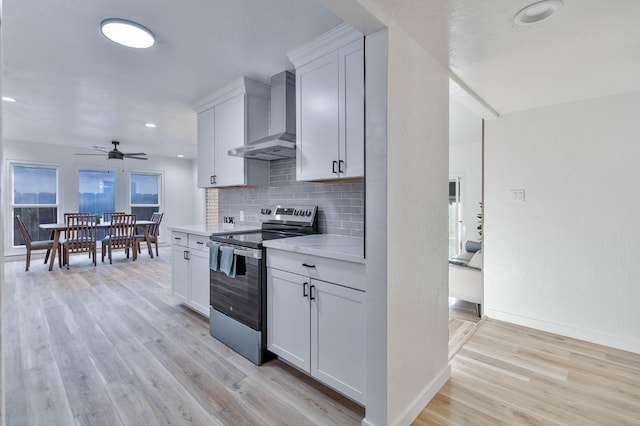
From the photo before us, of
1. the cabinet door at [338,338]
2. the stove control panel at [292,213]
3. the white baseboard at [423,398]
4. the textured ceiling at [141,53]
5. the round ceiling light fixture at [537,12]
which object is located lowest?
the white baseboard at [423,398]

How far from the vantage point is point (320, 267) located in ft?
6.55

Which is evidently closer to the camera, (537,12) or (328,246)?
(537,12)

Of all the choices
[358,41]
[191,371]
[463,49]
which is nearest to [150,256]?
[191,371]

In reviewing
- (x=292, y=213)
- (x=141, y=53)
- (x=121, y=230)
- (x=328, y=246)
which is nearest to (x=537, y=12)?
(x=328, y=246)

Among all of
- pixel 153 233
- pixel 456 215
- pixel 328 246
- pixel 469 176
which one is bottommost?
pixel 153 233

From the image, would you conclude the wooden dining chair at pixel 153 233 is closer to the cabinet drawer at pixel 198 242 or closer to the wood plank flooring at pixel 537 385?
the cabinet drawer at pixel 198 242

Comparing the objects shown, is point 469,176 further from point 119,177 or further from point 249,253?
point 119,177

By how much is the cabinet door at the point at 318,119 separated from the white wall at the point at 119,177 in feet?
18.8

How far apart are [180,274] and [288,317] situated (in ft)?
6.20

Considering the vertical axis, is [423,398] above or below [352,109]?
below

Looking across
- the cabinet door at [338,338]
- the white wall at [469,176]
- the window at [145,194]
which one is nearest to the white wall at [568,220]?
the cabinet door at [338,338]

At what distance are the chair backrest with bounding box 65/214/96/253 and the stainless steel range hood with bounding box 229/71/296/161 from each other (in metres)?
4.44

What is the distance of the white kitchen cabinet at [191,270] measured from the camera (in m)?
3.12

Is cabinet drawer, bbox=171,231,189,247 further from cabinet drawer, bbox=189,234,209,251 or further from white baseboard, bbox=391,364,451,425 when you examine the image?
white baseboard, bbox=391,364,451,425
